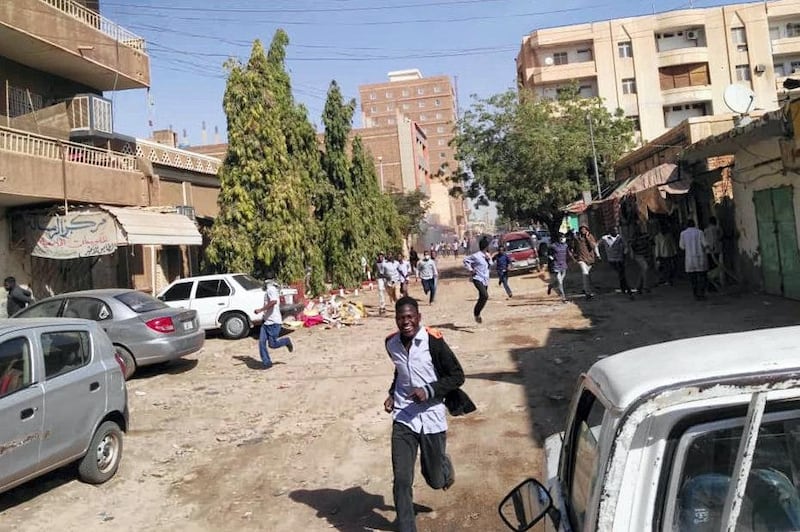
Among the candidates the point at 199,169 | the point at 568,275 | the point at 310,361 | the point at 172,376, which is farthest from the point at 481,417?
the point at 568,275

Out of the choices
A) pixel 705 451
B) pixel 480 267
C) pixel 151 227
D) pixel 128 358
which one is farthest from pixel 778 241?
pixel 151 227

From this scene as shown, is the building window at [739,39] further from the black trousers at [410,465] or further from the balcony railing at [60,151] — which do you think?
the black trousers at [410,465]

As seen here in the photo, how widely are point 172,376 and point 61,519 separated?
5833 millimetres

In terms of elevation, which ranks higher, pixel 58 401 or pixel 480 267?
pixel 480 267

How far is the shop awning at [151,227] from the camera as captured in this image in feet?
46.9

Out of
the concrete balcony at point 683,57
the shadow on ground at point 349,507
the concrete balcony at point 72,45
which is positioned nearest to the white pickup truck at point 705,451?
the shadow on ground at point 349,507

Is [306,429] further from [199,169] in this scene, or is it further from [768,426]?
[199,169]

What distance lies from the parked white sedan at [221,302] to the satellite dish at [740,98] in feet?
35.7

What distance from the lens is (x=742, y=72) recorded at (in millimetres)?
48094

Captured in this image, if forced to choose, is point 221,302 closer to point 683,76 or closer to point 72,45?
point 72,45

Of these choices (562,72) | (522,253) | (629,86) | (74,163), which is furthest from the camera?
(562,72)

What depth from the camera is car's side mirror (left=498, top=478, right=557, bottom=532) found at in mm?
2312

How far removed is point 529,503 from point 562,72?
51832 millimetres

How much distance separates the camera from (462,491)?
508 cm
